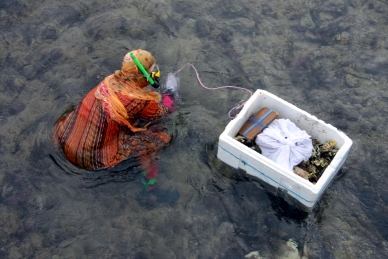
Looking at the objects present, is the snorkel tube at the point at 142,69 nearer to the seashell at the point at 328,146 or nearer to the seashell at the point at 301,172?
the seashell at the point at 301,172

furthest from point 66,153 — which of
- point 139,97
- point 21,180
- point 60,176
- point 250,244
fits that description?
point 250,244

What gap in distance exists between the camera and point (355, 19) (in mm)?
6320

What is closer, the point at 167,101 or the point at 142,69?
the point at 142,69

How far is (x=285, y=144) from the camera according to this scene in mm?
4180

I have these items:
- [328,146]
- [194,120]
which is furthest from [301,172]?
[194,120]

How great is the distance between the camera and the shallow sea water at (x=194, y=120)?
4.30m

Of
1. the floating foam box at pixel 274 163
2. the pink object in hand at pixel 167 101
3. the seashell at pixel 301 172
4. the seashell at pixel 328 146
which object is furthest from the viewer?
the pink object in hand at pixel 167 101

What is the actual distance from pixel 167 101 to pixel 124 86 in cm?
81

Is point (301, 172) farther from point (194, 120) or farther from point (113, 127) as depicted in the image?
point (113, 127)

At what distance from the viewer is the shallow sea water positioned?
430cm

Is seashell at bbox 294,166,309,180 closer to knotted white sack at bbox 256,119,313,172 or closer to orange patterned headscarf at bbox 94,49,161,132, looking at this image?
knotted white sack at bbox 256,119,313,172

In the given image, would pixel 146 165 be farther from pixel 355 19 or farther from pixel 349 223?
pixel 355 19

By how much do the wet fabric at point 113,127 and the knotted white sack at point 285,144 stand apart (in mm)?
1228

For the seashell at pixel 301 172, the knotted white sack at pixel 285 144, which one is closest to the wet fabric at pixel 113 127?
the knotted white sack at pixel 285 144
